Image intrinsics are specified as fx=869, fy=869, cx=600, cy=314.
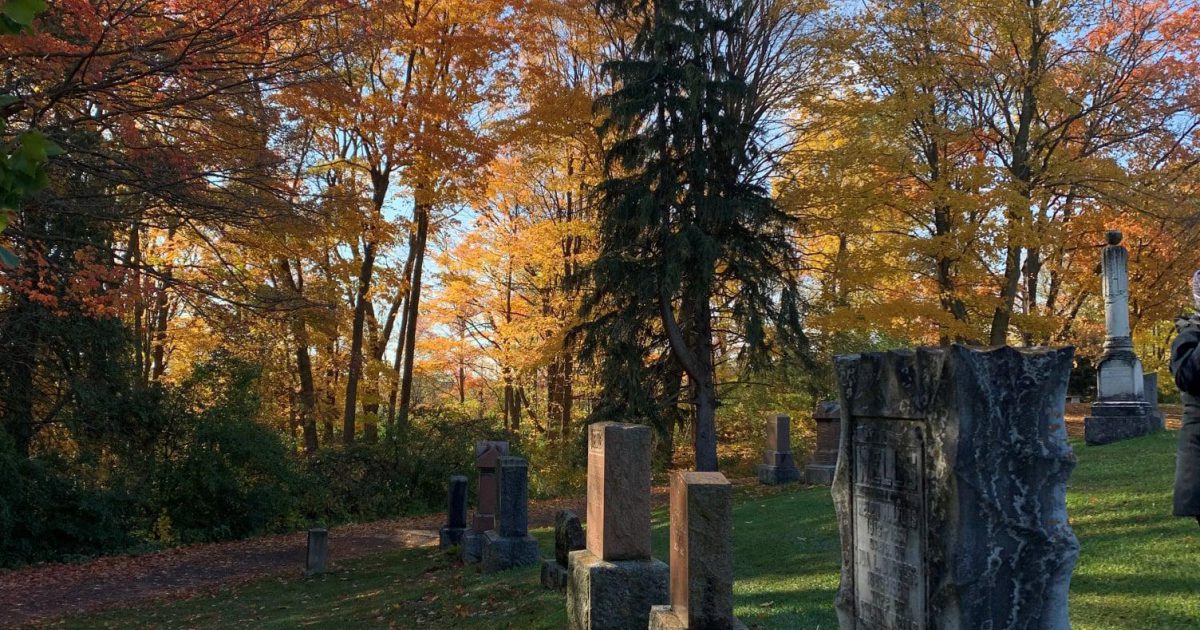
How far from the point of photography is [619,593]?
6.64 metres

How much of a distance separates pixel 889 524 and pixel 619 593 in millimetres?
3285

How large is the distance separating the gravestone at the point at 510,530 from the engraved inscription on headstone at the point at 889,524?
25.4 ft

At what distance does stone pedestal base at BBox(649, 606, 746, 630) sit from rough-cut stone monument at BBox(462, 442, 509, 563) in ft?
21.6

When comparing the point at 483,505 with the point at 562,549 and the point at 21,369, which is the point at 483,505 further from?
the point at 21,369

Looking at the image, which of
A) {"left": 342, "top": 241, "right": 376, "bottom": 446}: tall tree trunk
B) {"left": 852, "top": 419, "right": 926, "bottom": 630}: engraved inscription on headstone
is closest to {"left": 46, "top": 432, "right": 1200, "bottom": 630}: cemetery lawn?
{"left": 852, "top": 419, "right": 926, "bottom": 630}: engraved inscription on headstone

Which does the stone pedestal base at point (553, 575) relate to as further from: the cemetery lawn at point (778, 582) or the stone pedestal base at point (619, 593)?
the stone pedestal base at point (619, 593)

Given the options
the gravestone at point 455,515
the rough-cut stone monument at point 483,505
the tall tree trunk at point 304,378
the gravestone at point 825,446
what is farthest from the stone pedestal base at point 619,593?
the tall tree trunk at point 304,378

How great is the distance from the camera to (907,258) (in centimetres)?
1908

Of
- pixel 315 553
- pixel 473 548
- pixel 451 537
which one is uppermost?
pixel 473 548

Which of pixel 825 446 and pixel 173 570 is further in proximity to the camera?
pixel 825 446

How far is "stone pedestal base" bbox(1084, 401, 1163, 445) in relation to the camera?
14.5 metres

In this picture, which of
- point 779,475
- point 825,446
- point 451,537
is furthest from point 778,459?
point 451,537

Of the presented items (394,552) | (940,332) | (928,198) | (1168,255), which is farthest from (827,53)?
(394,552)

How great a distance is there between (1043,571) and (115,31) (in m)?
8.68
